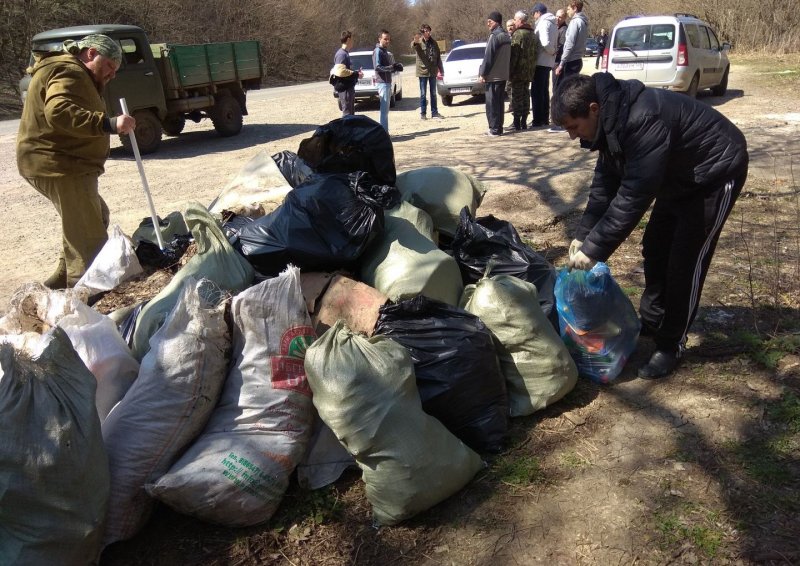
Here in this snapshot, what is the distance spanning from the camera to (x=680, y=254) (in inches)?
108

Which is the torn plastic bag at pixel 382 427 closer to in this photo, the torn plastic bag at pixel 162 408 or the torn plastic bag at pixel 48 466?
the torn plastic bag at pixel 162 408

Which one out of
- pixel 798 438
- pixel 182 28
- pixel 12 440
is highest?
pixel 182 28

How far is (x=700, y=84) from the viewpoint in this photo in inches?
455

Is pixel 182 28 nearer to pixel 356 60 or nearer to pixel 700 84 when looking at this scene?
pixel 356 60

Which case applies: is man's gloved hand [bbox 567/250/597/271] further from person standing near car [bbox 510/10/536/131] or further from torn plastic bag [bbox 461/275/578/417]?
person standing near car [bbox 510/10/536/131]

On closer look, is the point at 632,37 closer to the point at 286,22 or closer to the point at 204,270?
the point at 204,270

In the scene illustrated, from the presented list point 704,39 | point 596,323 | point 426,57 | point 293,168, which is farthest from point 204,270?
point 704,39

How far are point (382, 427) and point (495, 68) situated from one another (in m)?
7.90

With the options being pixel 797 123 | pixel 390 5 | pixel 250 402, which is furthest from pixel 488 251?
pixel 390 5

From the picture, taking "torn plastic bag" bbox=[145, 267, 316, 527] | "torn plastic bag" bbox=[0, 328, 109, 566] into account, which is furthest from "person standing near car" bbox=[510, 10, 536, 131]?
"torn plastic bag" bbox=[0, 328, 109, 566]

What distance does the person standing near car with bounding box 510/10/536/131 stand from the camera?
9195 mm

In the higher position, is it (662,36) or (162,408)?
(662,36)

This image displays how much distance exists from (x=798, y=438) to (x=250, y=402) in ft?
6.92

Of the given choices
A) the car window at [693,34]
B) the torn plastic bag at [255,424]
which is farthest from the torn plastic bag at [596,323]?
the car window at [693,34]
